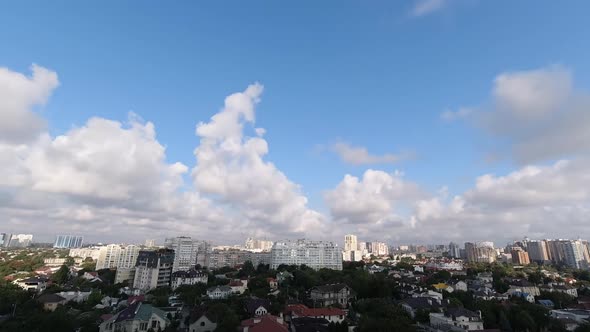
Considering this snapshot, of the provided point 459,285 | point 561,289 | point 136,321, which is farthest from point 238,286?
point 561,289

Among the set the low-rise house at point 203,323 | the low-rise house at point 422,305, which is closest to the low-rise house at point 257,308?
the low-rise house at point 203,323

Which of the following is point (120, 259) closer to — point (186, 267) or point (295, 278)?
point (186, 267)

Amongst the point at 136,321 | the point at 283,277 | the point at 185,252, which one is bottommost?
the point at 136,321

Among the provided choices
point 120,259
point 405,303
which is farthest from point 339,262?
point 120,259

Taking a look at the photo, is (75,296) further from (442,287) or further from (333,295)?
(442,287)

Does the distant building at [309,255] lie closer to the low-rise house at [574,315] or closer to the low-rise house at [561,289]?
the low-rise house at [561,289]

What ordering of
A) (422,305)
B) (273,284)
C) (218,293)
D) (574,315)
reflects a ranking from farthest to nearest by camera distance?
(273,284) < (218,293) < (422,305) < (574,315)

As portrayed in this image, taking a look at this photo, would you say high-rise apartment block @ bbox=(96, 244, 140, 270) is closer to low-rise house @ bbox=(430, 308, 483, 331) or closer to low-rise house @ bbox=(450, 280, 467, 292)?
low-rise house @ bbox=(450, 280, 467, 292)
